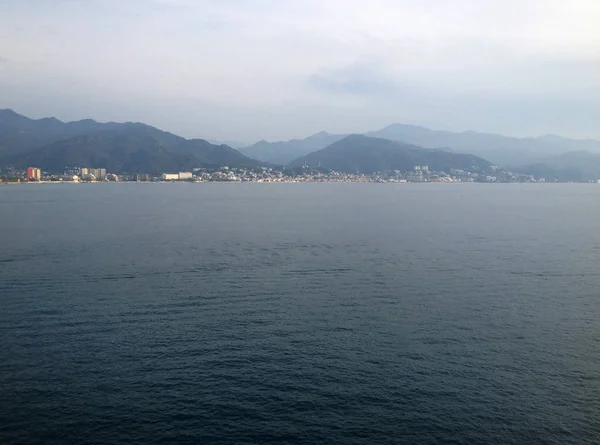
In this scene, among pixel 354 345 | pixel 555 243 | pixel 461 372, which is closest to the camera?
pixel 461 372

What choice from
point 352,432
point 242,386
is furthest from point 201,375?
point 352,432

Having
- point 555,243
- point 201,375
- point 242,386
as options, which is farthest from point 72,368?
point 555,243

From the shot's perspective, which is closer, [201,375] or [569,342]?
[201,375]

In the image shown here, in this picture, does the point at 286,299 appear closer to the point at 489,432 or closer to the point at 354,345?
the point at 354,345

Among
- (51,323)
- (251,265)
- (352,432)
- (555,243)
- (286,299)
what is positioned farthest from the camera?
(555,243)

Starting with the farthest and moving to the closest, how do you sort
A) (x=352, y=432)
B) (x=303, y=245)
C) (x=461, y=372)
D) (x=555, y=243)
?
(x=555, y=243) < (x=303, y=245) < (x=461, y=372) < (x=352, y=432)

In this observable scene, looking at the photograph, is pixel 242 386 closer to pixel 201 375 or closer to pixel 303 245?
pixel 201 375
